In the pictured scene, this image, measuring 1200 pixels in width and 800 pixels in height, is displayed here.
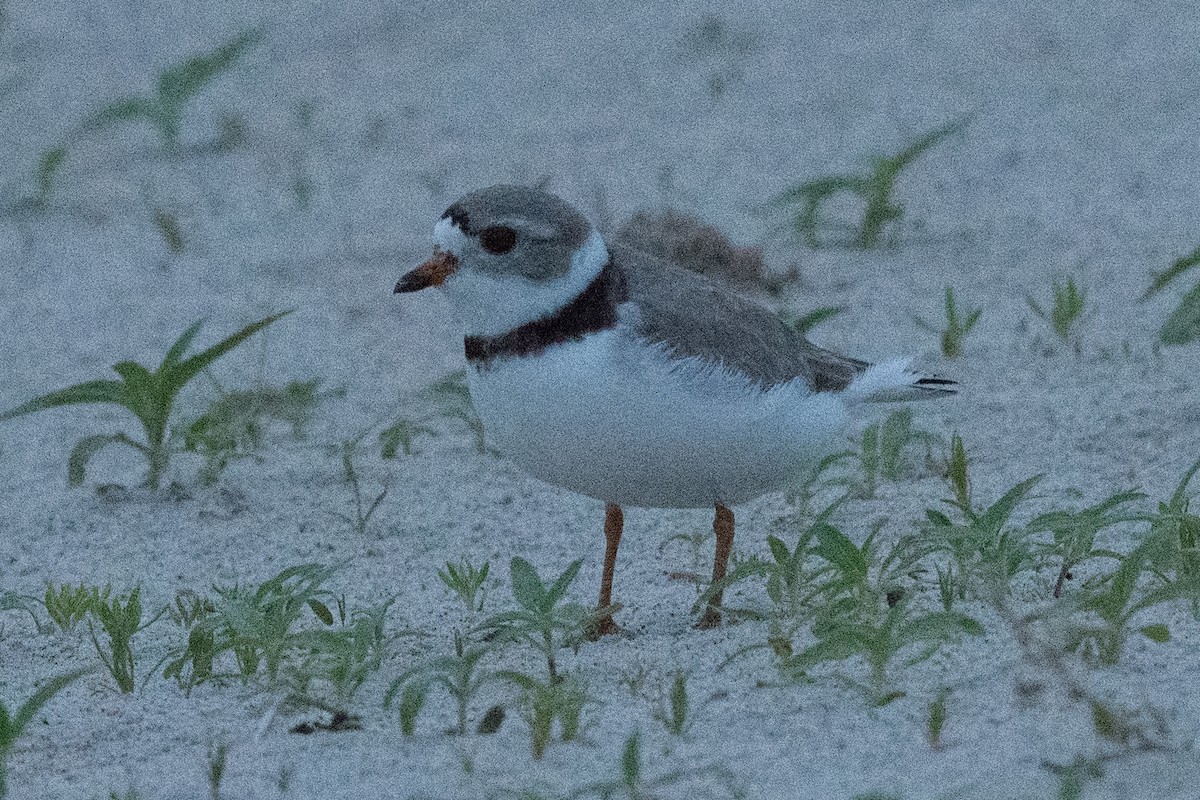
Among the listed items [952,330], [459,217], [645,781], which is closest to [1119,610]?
[645,781]

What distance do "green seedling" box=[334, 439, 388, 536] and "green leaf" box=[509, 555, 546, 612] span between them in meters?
1.13

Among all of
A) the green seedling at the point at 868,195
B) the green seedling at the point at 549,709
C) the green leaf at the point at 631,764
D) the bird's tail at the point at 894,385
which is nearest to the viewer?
the green leaf at the point at 631,764

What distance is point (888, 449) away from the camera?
16.4ft

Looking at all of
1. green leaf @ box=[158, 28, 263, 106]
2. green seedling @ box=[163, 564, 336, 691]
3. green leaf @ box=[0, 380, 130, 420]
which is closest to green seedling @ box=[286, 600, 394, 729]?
green seedling @ box=[163, 564, 336, 691]

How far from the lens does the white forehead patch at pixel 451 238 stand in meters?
4.16

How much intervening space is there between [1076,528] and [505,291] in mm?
1318

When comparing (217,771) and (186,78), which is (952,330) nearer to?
(217,771)

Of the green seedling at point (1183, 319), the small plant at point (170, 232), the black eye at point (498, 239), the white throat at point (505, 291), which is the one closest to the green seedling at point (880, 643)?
the white throat at point (505, 291)

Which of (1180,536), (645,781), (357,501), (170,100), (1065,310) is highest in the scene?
(170,100)

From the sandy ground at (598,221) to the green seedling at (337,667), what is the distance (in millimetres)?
62

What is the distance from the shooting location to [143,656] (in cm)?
425

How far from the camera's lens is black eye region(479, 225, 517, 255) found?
4.14 m

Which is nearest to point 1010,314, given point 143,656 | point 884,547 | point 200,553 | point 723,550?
point 884,547

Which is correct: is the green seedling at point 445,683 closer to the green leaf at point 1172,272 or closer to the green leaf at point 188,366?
the green leaf at point 188,366
